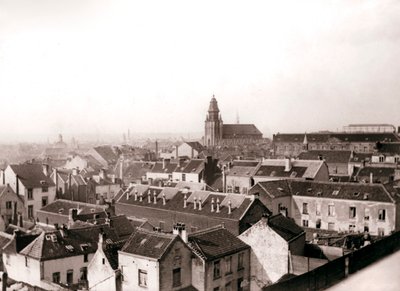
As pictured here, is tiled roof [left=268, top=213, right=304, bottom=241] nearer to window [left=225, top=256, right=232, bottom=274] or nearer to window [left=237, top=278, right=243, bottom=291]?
window [left=225, top=256, right=232, bottom=274]

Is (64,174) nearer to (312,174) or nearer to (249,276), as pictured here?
(312,174)

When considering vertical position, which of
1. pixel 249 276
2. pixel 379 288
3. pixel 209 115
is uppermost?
pixel 209 115

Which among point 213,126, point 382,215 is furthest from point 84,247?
point 213,126

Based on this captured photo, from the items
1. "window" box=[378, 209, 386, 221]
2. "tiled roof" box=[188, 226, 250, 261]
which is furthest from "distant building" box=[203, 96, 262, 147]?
"tiled roof" box=[188, 226, 250, 261]

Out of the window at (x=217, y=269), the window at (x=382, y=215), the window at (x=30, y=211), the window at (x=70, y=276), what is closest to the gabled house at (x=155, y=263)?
the window at (x=217, y=269)

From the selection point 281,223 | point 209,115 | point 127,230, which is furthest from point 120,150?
point 281,223

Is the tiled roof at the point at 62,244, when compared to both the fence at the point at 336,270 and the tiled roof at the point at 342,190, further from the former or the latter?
the tiled roof at the point at 342,190
